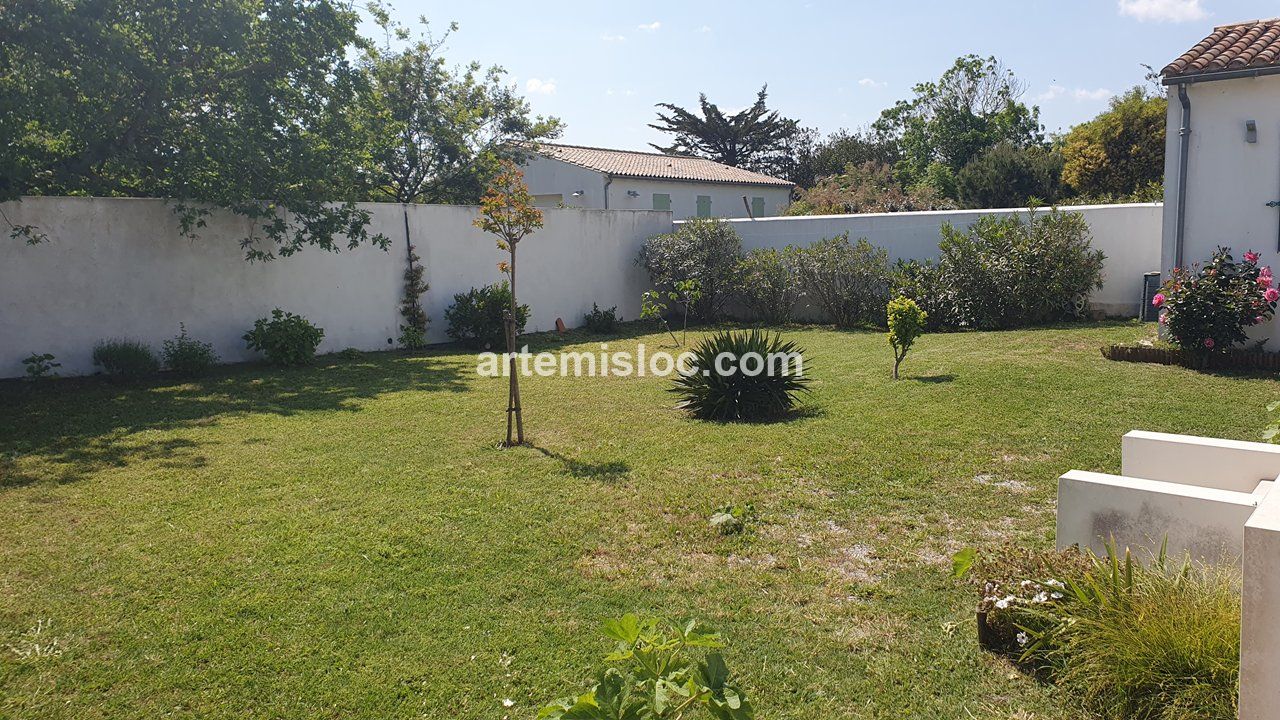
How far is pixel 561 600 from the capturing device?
3947 millimetres

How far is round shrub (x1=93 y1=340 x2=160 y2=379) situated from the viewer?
34.6 feet

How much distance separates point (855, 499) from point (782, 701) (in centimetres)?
255

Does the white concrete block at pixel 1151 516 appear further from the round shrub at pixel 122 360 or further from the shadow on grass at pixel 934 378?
the round shrub at pixel 122 360

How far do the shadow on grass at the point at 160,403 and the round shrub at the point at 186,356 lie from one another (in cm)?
25

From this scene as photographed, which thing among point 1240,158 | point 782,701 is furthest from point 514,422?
point 1240,158

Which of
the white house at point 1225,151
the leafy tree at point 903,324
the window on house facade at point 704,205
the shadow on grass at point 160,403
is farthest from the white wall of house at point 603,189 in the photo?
the white house at point 1225,151

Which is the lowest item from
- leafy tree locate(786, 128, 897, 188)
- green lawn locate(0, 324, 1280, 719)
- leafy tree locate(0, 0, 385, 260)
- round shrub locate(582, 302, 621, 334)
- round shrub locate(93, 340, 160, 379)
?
green lawn locate(0, 324, 1280, 719)

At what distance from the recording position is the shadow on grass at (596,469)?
6.12 metres

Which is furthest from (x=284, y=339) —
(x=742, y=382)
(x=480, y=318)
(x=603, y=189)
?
(x=603, y=189)

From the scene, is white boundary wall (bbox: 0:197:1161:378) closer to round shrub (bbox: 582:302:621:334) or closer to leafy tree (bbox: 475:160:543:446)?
round shrub (bbox: 582:302:621:334)

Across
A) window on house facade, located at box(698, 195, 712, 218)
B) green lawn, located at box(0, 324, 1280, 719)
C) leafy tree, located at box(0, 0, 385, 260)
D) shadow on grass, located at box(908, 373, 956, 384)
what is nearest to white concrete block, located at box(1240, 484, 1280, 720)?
green lawn, located at box(0, 324, 1280, 719)

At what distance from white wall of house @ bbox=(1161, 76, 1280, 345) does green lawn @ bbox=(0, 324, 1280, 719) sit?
6.12 ft

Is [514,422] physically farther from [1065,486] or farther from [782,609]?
[1065,486]

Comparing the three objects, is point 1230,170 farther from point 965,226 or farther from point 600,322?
point 600,322
